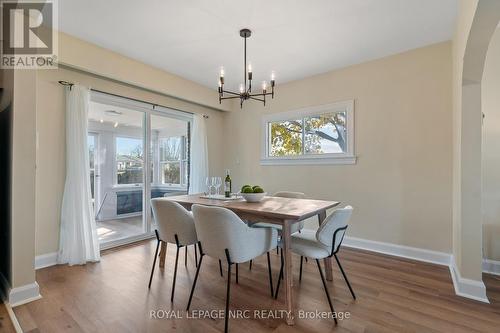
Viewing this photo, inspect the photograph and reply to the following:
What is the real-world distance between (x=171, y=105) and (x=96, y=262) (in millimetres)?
2639

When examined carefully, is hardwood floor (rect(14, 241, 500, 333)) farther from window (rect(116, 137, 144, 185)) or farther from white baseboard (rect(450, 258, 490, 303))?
window (rect(116, 137, 144, 185))

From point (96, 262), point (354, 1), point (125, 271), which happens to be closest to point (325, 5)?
point (354, 1)

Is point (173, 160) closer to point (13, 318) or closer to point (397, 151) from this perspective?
point (13, 318)

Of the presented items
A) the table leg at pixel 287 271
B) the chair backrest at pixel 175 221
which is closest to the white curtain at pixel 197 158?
the chair backrest at pixel 175 221

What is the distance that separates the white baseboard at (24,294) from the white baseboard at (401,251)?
3.62 meters

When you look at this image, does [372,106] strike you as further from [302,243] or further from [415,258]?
[302,243]

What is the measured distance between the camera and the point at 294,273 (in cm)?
272

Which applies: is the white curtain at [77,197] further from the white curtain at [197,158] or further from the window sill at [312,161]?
the window sill at [312,161]

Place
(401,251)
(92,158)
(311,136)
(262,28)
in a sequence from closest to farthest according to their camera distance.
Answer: (262,28) → (401,251) → (92,158) → (311,136)

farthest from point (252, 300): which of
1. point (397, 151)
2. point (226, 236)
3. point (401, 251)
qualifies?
point (397, 151)

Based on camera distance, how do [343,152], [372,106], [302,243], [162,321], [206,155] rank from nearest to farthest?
[162,321] → [302,243] → [372,106] → [343,152] → [206,155]

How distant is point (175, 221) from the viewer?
224 cm

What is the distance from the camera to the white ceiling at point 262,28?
2.35 m

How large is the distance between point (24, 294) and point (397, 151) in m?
4.24
